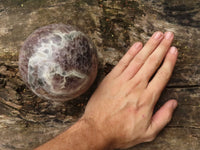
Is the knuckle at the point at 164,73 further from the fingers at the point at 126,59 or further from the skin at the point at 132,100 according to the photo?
the fingers at the point at 126,59

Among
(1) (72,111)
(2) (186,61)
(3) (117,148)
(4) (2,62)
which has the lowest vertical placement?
(3) (117,148)

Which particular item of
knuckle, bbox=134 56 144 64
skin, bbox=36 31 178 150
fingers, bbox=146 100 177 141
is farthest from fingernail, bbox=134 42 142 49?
fingers, bbox=146 100 177 141

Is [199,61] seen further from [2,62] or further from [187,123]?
[2,62]

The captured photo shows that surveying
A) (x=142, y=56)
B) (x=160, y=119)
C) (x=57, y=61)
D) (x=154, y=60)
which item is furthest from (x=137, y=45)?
(x=57, y=61)

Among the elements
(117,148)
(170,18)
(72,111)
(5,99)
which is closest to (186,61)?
(170,18)

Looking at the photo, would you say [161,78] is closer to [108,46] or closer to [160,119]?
[160,119]

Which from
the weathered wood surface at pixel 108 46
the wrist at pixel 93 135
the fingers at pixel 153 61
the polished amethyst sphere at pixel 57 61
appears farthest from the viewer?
the weathered wood surface at pixel 108 46

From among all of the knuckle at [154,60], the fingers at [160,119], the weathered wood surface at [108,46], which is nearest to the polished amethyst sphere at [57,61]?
the weathered wood surface at [108,46]
